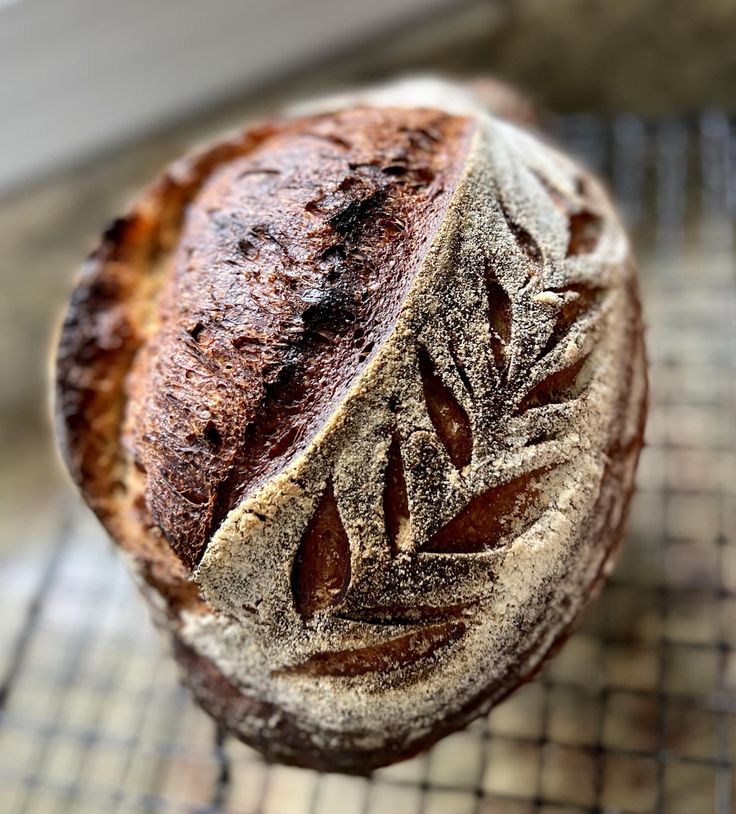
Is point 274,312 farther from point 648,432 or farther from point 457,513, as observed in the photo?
point 648,432

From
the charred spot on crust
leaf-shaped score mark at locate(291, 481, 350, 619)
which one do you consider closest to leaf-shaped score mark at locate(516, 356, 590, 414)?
the charred spot on crust

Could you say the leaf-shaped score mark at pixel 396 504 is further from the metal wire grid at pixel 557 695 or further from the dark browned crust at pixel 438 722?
the metal wire grid at pixel 557 695

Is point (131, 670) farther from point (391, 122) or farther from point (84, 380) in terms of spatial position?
point (391, 122)

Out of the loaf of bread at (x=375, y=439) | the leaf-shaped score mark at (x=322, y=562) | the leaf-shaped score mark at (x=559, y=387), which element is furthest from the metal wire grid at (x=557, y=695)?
the leaf-shaped score mark at (x=559, y=387)

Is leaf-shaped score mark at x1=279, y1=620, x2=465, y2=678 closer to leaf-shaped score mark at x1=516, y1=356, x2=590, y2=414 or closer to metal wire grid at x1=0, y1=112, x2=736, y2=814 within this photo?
leaf-shaped score mark at x1=516, y1=356, x2=590, y2=414

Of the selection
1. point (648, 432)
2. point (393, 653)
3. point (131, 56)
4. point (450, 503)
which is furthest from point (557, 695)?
point (131, 56)
